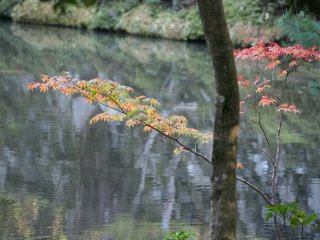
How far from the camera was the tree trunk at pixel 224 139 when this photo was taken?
3.06 metres

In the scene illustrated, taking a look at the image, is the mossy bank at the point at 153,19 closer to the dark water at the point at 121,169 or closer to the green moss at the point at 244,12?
the green moss at the point at 244,12

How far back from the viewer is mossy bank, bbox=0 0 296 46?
18203 millimetres

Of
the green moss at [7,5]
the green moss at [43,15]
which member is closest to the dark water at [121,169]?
the green moss at [43,15]

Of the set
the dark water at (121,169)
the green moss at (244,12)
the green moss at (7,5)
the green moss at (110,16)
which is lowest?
the dark water at (121,169)

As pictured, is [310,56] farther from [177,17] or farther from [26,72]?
[177,17]

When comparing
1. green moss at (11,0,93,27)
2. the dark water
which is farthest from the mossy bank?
the dark water

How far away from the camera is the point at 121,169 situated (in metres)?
7.07

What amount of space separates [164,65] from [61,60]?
233 centimetres

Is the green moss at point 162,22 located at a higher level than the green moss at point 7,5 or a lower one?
lower

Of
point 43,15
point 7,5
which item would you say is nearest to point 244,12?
point 43,15

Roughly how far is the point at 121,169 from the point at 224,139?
406 cm

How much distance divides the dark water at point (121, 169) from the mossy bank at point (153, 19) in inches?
209

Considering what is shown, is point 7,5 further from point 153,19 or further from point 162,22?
point 162,22

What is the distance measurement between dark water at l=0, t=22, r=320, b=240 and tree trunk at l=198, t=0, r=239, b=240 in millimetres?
913
